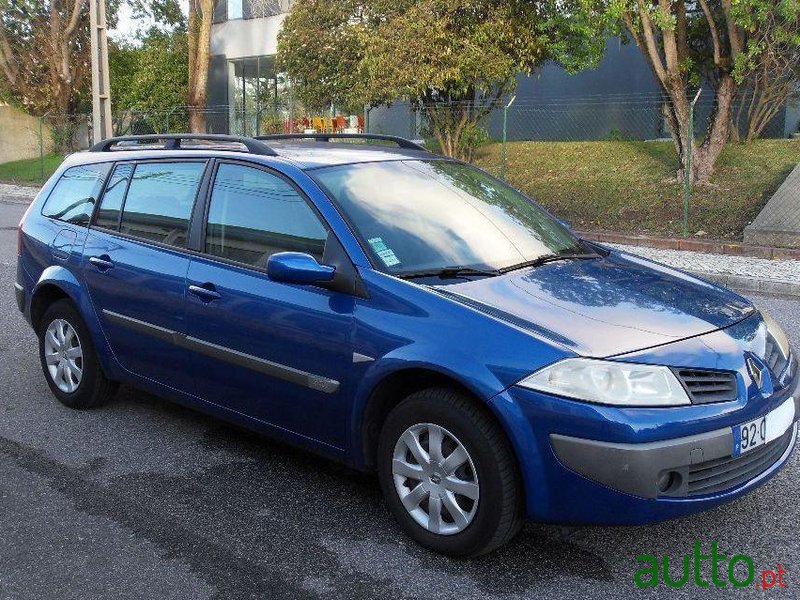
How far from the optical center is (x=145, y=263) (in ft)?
15.6

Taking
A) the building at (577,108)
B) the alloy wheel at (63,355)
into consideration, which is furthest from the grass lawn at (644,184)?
the alloy wheel at (63,355)

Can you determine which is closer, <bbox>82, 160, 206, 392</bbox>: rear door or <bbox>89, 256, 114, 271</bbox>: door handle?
<bbox>82, 160, 206, 392</bbox>: rear door

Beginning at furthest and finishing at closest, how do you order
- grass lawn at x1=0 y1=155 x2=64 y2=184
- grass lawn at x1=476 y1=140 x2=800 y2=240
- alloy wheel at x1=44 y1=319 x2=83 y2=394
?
grass lawn at x1=0 y1=155 x2=64 y2=184 → grass lawn at x1=476 y1=140 x2=800 y2=240 → alloy wheel at x1=44 y1=319 x2=83 y2=394

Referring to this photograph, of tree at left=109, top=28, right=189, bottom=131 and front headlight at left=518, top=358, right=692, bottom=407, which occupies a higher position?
tree at left=109, top=28, right=189, bottom=131

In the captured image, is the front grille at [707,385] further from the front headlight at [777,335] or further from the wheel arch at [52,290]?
the wheel arch at [52,290]

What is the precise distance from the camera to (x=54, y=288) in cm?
551

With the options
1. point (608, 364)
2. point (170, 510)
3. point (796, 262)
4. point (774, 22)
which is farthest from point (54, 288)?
point (774, 22)

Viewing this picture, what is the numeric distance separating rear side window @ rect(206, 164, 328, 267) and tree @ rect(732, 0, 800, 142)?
35.4 feet

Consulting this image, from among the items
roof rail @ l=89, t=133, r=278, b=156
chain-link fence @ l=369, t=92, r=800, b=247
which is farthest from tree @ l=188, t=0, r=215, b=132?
roof rail @ l=89, t=133, r=278, b=156

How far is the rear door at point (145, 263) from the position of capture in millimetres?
4605

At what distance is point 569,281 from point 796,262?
27.9 feet

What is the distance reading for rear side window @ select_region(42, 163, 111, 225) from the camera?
5.41 m

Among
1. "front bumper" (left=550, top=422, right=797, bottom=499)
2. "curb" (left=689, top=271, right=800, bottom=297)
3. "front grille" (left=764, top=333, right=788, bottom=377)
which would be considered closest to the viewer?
"front bumper" (left=550, top=422, right=797, bottom=499)

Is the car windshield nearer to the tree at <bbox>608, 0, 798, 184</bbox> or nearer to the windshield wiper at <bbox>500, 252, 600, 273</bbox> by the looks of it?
the windshield wiper at <bbox>500, 252, 600, 273</bbox>
